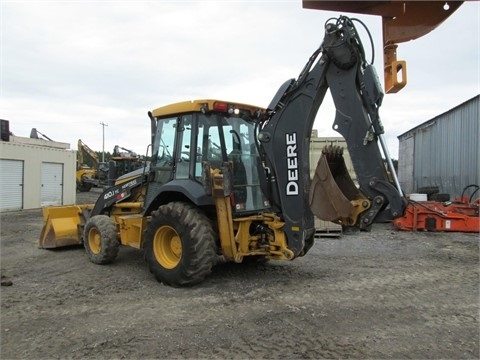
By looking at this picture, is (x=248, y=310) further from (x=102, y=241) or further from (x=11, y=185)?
(x=11, y=185)

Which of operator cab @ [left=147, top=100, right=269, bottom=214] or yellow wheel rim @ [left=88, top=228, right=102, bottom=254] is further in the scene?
yellow wheel rim @ [left=88, top=228, right=102, bottom=254]

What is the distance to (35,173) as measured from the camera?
19375 millimetres

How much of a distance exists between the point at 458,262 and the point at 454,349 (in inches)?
176

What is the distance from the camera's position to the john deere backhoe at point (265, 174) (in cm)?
500

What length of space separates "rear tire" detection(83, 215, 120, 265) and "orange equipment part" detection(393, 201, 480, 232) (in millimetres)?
7673

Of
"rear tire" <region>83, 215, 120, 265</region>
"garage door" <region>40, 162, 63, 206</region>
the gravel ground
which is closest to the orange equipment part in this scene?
the gravel ground

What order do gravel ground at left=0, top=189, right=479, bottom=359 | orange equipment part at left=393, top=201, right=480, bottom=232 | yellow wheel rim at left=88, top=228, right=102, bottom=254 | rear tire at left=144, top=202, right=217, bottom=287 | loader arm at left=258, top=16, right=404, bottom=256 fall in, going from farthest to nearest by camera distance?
1. orange equipment part at left=393, top=201, right=480, bottom=232
2. yellow wheel rim at left=88, top=228, right=102, bottom=254
3. rear tire at left=144, top=202, right=217, bottom=287
4. loader arm at left=258, top=16, right=404, bottom=256
5. gravel ground at left=0, top=189, right=479, bottom=359

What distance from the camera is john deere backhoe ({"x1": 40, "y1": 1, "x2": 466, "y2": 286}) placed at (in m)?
5.00

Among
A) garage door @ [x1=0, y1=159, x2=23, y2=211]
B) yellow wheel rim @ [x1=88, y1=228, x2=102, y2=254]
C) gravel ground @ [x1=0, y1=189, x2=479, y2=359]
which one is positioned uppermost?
garage door @ [x1=0, y1=159, x2=23, y2=211]

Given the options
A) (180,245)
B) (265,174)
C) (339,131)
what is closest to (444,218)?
(265,174)

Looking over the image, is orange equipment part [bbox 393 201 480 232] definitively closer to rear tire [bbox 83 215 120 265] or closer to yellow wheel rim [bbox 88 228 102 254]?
rear tire [bbox 83 215 120 265]

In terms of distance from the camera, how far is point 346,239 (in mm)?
10367

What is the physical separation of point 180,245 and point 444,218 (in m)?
8.36

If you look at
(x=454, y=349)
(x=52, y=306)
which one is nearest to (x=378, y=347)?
(x=454, y=349)
